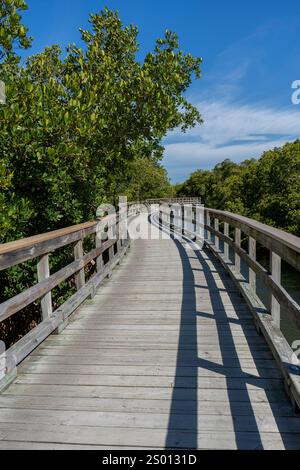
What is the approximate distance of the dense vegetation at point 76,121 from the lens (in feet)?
17.5

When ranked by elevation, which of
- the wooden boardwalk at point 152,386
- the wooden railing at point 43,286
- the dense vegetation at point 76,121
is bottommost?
Result: the wooden boardwalk at point 152,386

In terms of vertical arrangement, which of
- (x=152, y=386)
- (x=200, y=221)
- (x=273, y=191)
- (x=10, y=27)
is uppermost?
(x=10, y=27)

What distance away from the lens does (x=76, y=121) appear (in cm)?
546

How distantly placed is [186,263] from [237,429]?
5.70 m

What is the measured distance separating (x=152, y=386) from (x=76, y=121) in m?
3.88

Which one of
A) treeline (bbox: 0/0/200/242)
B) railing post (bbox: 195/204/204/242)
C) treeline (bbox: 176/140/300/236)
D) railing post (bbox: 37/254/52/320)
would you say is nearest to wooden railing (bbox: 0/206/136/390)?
railing post (bbox: 37/254/52/320)

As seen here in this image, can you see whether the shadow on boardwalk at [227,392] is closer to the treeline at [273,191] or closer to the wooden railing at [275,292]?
the wooden railing at [275,292]

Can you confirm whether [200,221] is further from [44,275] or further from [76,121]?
[44,275]

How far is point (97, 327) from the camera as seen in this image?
14.4 ft

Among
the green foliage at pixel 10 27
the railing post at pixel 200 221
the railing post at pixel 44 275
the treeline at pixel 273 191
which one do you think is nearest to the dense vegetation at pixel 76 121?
the green foliage at pixel 10 27

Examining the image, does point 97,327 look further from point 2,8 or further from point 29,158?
point 2,8

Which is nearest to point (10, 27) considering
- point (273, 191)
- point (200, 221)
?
point (200, 221)

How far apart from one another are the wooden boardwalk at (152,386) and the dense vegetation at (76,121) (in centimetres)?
221
